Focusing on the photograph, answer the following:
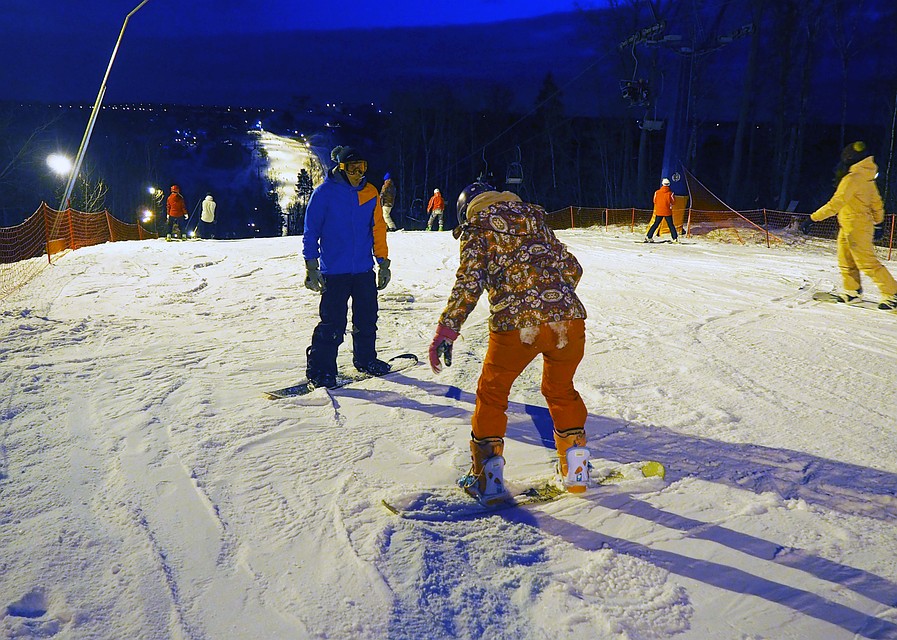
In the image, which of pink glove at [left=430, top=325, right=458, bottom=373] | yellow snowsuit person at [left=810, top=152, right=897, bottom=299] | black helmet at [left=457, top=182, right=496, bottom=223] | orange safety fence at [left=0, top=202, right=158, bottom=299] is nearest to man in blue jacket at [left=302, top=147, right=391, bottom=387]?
black helmet at [left=457, top=182, right=496, bottom=223]

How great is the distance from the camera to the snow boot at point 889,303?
23.2ft

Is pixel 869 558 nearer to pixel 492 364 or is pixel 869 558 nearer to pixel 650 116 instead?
pixel 492 364

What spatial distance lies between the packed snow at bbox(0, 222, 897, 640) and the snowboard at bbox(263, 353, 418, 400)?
117 millimetres

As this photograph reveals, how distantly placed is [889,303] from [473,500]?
6.55 metres

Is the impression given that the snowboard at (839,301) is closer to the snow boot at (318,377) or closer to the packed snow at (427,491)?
the packed snow at (427,491)

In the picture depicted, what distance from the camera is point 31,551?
252 cm

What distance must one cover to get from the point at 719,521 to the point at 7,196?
217ft

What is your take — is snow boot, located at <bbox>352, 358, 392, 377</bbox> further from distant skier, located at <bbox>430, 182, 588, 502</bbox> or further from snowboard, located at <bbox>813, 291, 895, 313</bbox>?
snowboard, located at <bbox>813, 291, 895, 313</bbox>

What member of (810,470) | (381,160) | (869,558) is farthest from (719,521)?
(381,160)

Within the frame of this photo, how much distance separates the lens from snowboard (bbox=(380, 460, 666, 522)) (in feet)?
9.36

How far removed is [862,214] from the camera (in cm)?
710

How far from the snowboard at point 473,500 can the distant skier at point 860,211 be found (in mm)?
5516

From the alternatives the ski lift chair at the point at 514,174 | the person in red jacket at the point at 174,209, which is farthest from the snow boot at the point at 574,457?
the person in red jacket at the point at 174,209

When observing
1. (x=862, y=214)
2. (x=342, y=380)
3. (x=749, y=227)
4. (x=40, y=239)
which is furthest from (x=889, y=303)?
(x=40, y=239)
